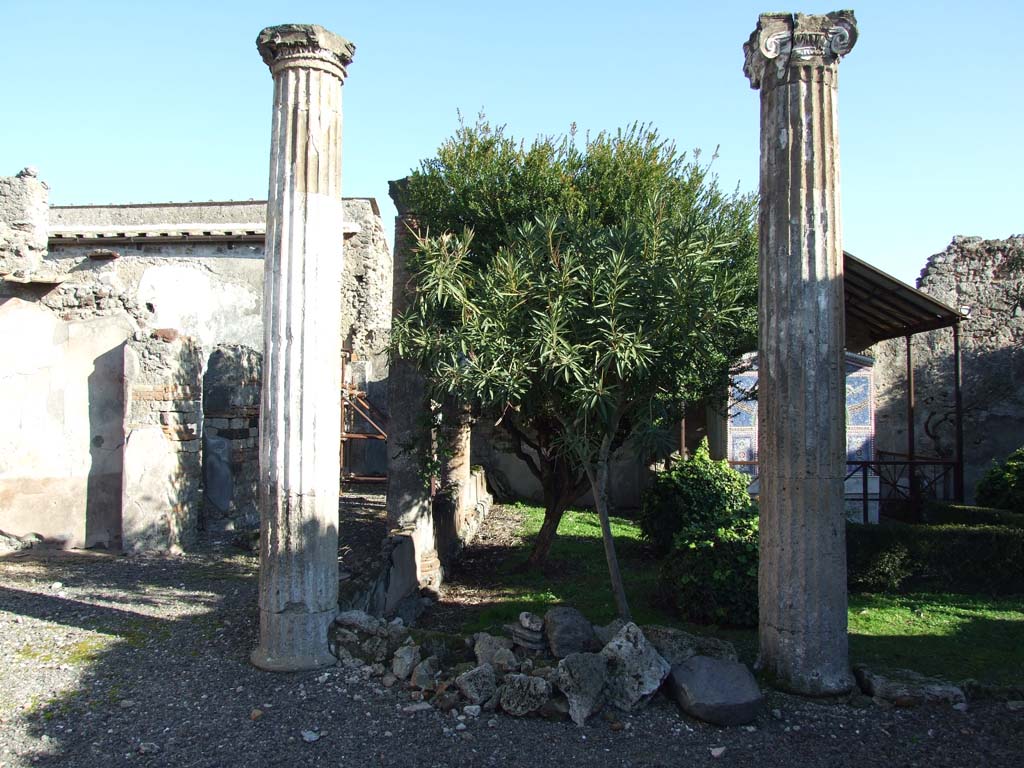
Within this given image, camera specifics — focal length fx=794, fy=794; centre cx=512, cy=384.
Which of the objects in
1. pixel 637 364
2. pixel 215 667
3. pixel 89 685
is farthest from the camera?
pixel 637 364

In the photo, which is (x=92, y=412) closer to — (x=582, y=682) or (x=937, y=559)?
(x=582, y=682)

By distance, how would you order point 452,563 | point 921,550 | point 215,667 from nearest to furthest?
1. point 215,667
2. point 921,550
3. point 452,563

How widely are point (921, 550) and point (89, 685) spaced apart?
7735mm

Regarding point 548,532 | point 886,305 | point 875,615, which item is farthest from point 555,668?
point 886,305

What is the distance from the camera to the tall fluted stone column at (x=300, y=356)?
5156 mm

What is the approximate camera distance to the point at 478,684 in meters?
4.66

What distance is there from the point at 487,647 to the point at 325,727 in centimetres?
113

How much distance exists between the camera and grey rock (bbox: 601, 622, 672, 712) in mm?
4602

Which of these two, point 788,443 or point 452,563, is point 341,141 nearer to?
point 788,443

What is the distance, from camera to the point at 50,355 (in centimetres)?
900

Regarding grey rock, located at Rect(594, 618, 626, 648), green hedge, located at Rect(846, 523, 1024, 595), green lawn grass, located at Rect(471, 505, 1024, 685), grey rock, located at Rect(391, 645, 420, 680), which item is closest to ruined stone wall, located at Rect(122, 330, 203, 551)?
green lawn grass, located at Rect(471, 505, 1024, 685)

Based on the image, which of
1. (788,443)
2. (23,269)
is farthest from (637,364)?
(23,269)

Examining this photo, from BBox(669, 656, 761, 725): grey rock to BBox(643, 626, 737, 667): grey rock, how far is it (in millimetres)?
112

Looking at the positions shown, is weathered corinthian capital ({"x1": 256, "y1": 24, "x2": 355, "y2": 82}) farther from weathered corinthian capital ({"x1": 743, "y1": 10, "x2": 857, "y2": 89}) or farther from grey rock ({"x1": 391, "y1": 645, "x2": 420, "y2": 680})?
grey rock ({"x1": 391, "y1": 645, "x2": 420, "y2": 680})
